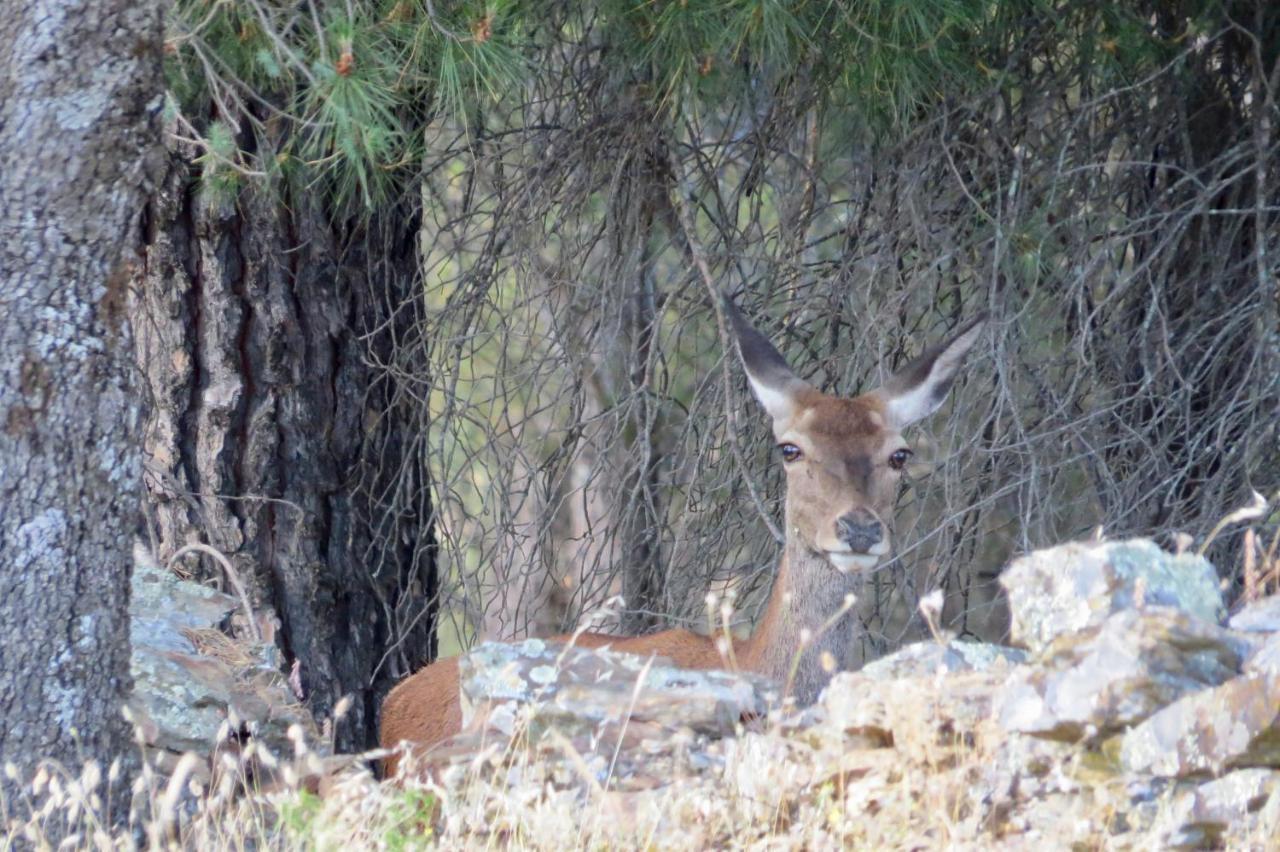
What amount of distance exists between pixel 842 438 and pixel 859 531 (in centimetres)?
50

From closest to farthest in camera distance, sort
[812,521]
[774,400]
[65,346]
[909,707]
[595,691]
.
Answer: [909,707] → [65,346] → [595,691] → [812,521] → [774,400]

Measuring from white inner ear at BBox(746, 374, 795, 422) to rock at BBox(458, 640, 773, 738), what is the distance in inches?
69.4

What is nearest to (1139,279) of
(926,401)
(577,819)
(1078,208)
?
(1078,208)

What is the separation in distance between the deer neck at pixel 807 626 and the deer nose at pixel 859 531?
0.23m

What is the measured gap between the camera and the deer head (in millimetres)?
6355

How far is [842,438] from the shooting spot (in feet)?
21.7

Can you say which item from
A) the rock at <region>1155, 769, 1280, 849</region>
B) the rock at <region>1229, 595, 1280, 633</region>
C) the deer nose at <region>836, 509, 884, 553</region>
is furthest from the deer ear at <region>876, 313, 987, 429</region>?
the rock at <region>1155, 769, 1280, 849</region>

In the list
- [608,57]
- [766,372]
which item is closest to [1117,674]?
[766,372]

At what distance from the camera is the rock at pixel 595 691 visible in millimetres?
4633

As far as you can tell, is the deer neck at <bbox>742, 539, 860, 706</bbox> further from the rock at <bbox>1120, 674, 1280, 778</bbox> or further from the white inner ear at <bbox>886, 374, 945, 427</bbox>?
the rock at <bbox>1120, 674, 1280, 778</bbox>

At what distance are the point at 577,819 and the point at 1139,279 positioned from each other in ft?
13.1

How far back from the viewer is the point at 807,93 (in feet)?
21.9

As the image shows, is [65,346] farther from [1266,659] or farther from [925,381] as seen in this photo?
[925,381]

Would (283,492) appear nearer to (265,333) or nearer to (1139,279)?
(265,333)
